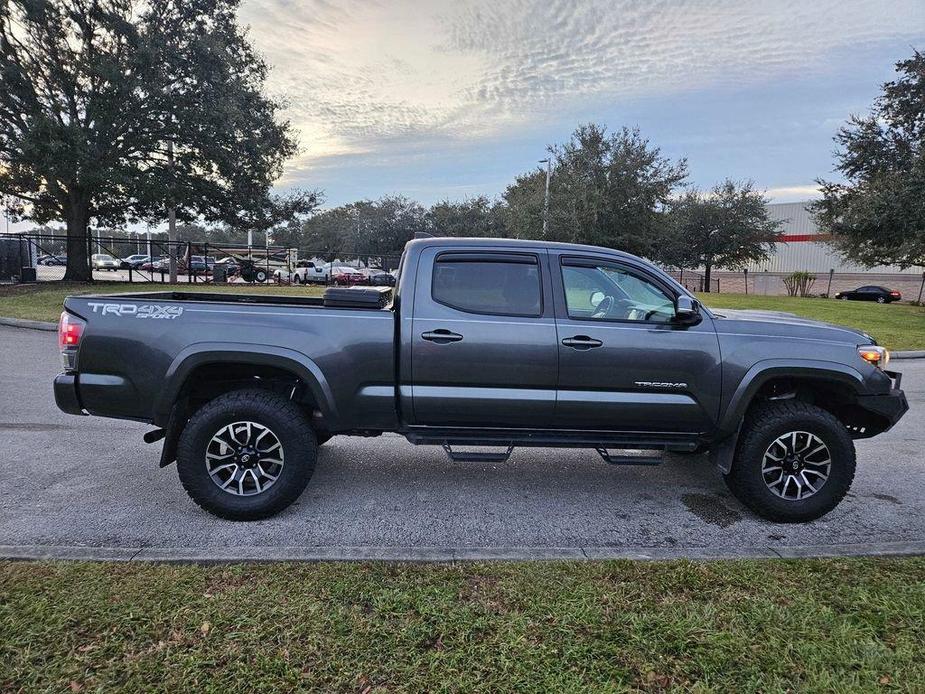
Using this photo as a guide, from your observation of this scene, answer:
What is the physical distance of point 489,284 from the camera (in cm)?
420

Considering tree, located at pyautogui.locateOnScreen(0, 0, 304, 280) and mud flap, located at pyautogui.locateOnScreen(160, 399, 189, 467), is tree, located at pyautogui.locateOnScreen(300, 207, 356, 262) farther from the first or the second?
mud flap, located at pyautogui.locateOnScreen(160, 399, 189, 467)

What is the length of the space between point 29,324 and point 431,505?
503 inches

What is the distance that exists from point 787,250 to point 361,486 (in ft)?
193

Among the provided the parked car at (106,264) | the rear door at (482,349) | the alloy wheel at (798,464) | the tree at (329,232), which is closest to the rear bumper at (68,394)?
the rear door at (482,349)

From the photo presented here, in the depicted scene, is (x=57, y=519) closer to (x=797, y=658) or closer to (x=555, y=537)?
(x=555, y=537)

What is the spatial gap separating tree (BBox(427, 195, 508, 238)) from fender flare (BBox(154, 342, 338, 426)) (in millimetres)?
52599

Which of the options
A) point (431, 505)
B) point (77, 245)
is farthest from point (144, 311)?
point (77, 245)


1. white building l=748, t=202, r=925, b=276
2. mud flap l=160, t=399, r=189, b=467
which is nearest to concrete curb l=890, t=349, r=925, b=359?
mud flap l=160, t=399, r=189, b=467

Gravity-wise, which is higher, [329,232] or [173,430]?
[329,232]

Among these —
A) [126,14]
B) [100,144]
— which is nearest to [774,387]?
[100,144]

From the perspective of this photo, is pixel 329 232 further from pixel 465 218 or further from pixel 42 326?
pixel 42 326

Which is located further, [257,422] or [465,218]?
[465,218]

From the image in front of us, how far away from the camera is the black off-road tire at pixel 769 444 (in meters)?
4.09

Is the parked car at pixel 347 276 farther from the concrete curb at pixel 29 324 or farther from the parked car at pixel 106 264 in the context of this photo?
the concrete curb at pixel 29 324
